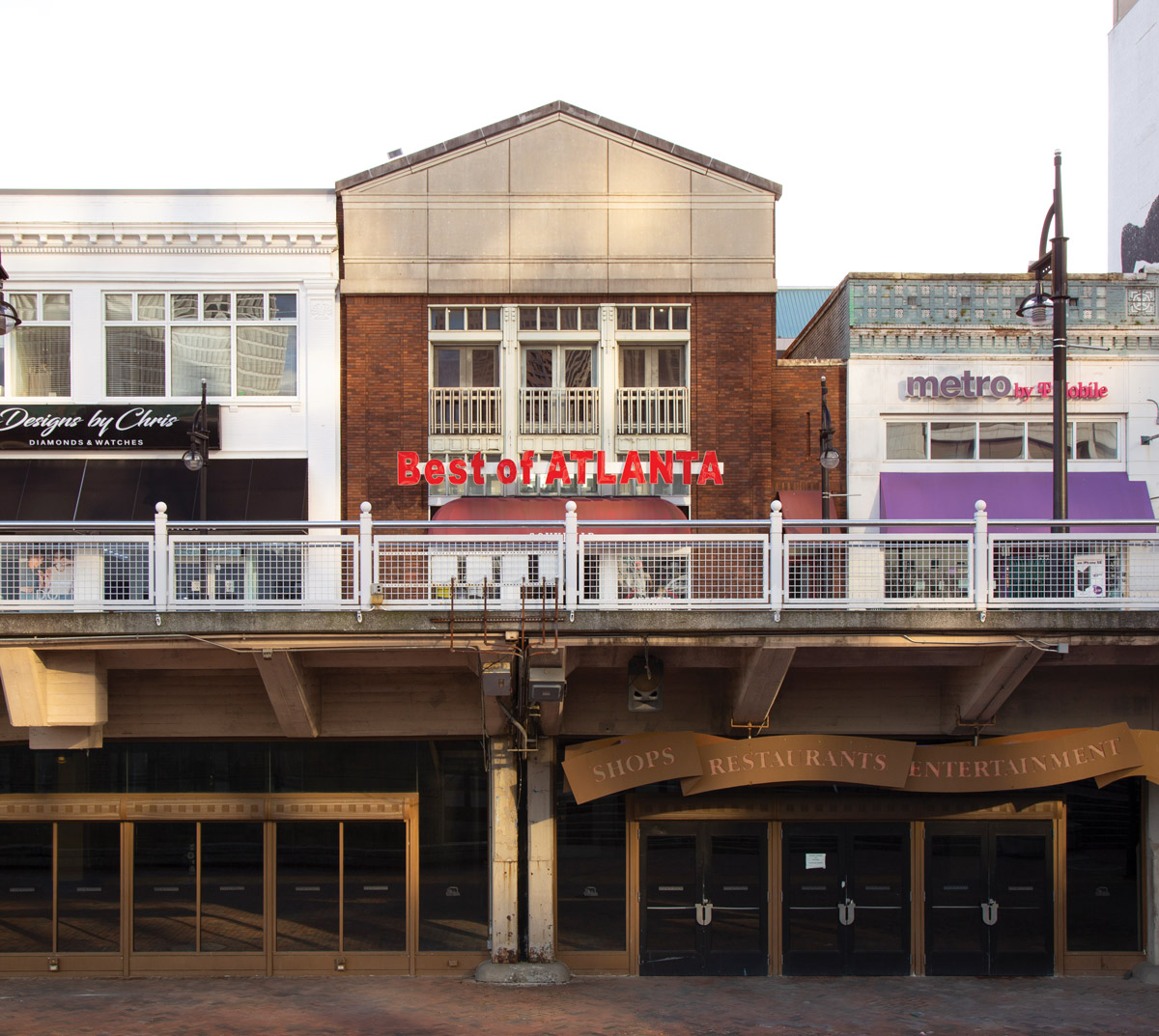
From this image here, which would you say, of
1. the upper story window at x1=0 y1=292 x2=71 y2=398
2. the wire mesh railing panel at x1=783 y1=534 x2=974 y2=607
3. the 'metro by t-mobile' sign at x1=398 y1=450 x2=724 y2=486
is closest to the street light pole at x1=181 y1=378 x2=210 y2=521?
the 'metro by t-mobile' sign at x1=398 y1=450 x2=724 y2=486

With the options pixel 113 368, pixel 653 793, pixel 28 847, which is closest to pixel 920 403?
pixel 653 793

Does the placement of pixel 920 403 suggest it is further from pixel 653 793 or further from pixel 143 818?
pixel 143 818

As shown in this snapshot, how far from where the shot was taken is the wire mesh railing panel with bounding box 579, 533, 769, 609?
13617mm

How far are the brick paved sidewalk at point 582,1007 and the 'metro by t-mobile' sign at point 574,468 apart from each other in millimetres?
9014

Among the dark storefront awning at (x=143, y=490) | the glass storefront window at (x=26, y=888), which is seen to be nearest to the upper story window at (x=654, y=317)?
the dark storefront awning at (x=143, y=490)

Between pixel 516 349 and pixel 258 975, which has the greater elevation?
pixel 516 349

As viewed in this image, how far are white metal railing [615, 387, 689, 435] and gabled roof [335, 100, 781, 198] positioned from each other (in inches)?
161

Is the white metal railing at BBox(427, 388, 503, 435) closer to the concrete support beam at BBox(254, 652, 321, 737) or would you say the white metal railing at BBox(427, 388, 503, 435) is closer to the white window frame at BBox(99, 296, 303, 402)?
the white window frame at BBox(99, 296, 303, 402)

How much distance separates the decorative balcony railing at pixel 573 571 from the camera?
13.5 meters

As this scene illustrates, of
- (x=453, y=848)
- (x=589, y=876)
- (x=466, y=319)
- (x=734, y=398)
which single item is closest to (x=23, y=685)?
(x=453, y=848)

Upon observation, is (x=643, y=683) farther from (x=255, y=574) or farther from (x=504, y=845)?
(x=255, y=574)

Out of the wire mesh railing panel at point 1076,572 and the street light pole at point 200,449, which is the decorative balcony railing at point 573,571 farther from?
the street light pole at point 200,449

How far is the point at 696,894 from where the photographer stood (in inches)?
620

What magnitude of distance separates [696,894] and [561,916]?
1.84 metres
